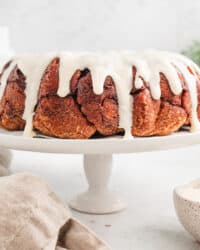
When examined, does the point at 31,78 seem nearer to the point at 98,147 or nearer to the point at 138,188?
the point at 98,147

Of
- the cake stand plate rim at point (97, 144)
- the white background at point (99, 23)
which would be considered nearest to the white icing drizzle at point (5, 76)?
the cake stand plate rim at point (97, 144)

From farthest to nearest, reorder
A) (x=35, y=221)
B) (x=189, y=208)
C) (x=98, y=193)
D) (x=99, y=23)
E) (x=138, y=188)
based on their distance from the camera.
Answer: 1. (x=99, y=23)
2. (x=138, y=188)
3. (x=98, y=193)
4. (x=189, y=208)
5. (x=35, y=221)

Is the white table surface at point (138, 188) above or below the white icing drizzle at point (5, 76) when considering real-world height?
below

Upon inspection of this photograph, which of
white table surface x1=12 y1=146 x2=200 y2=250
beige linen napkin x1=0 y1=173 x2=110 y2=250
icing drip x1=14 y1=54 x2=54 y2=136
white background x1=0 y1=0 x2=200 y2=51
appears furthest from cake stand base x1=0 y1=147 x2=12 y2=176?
white background x1=0 y1=0 x2=200 y2=51

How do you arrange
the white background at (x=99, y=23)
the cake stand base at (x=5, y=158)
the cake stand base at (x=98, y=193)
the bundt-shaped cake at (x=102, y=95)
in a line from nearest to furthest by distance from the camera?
the bundt-shaped cake at (x=102, y=95)
the cake stand base at (x=98, y=193)
the cake stand base at (x=5, y=158)
the white background at (x=99, y=23)

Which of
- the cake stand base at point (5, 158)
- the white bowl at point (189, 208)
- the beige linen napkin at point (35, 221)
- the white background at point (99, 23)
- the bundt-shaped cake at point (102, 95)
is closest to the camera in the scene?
the beige linen napkin at point (35, 221)

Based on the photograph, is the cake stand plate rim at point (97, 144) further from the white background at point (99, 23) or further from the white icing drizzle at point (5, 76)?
the white background at point (99, 23)

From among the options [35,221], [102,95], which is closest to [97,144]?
Answer: [102,95]
